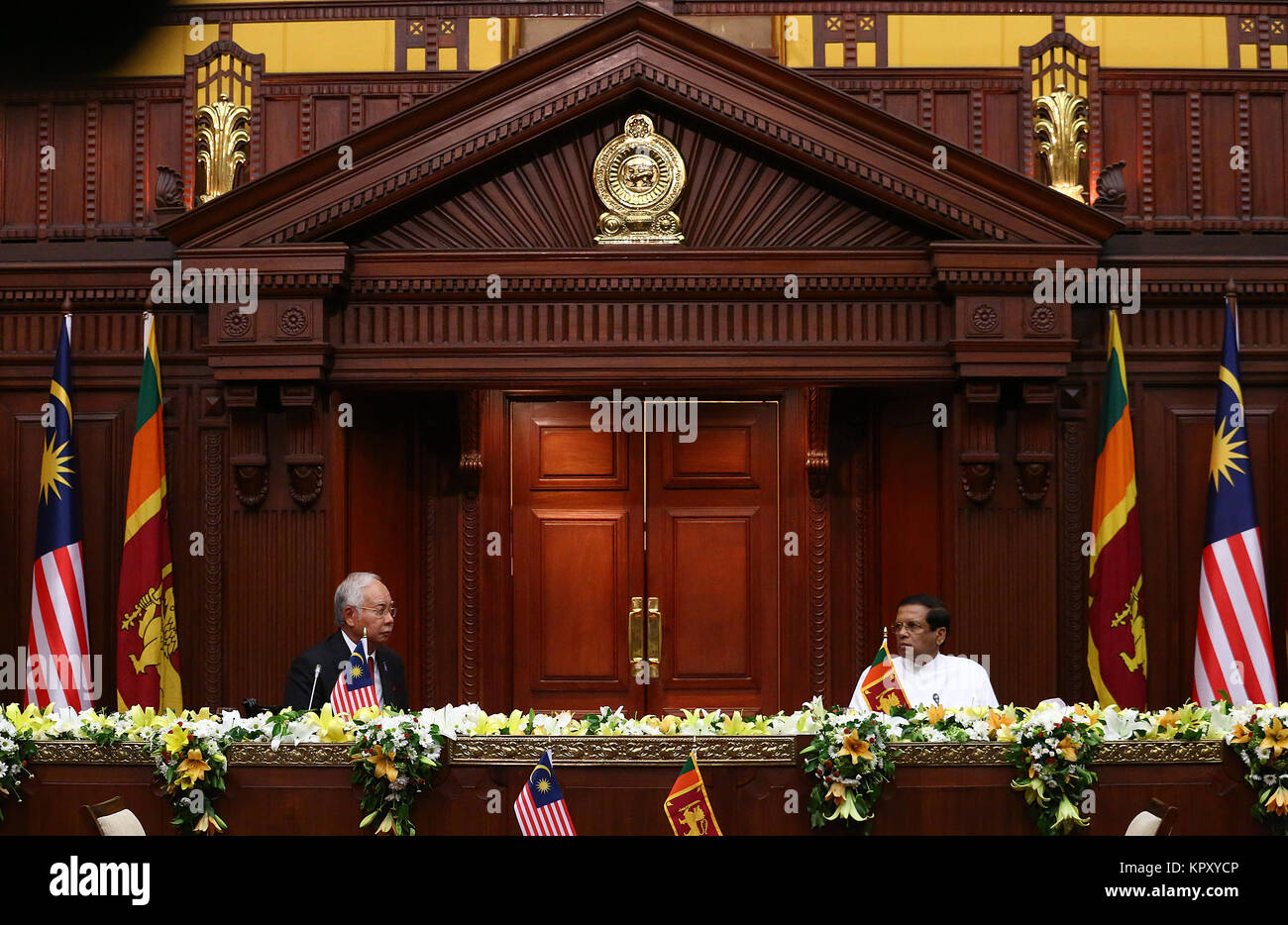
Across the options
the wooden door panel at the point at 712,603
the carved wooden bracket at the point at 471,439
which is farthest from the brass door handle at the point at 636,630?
the carved wooden bracket at the point at 471,439

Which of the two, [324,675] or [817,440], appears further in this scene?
[817,440]

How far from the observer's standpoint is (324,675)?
530 centimetres

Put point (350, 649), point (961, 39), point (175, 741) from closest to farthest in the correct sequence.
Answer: point (175, 741) → point (350, 649) → point (961, 39)

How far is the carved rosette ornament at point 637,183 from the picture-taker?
6.41m

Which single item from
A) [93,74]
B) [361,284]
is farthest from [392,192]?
[93,74]

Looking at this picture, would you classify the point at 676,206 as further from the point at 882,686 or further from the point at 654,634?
the point at 882,686

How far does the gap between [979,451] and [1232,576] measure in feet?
4.67

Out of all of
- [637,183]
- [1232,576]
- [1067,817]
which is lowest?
[1067,817]

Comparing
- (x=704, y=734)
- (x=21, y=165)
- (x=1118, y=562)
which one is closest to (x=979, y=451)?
(x=1118, y=562)

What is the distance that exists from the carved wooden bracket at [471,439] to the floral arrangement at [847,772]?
360 cm

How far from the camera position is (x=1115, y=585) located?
643 centimetres

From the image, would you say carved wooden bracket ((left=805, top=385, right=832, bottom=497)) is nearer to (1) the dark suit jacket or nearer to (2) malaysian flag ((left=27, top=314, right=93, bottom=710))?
(1) the dark suit jacket

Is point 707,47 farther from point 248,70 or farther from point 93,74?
point 93,74

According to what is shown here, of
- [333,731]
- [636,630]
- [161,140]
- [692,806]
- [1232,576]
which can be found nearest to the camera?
[692,806]
